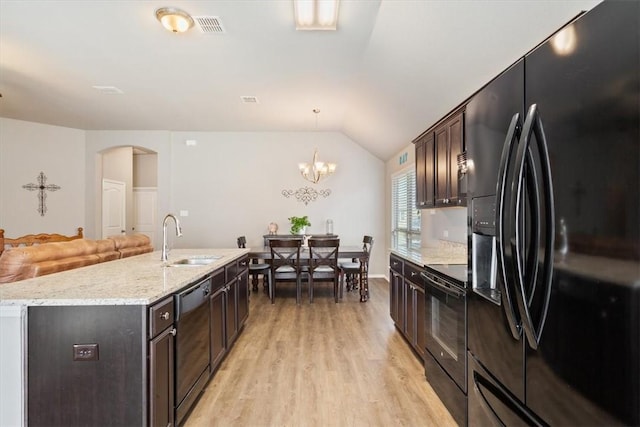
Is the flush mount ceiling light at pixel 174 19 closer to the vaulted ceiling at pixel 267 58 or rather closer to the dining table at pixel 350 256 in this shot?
the vaulted ceiling at pixel 267 58

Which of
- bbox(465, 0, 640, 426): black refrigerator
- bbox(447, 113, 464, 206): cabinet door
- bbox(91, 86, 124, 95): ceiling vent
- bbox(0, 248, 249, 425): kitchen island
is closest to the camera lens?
bbox(465, 0, 640, 426): black refrigerator

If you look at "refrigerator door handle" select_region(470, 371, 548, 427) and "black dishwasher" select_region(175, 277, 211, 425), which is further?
"black dishwasher" select_region(175, 277, 211, 425)

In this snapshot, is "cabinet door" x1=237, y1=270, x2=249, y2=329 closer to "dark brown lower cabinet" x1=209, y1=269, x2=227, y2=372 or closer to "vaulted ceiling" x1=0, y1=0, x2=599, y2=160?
"dark brown lower cabinet" x1=209, y1=269, x2=227, y2=372

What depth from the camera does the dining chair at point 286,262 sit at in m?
4.57

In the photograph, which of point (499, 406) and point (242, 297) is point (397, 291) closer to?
point (242, 297)

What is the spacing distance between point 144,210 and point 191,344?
7398 mm

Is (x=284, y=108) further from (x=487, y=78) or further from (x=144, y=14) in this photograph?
(x=487, y=78)

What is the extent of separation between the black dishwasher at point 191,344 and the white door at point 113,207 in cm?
587

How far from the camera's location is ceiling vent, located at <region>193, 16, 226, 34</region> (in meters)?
2.87

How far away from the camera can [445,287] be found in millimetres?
2131

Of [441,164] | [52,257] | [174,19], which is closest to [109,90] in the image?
[174,19]

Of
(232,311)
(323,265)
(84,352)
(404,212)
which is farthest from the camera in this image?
(404,212)

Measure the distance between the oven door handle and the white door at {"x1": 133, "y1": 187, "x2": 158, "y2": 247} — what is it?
755 centimetres

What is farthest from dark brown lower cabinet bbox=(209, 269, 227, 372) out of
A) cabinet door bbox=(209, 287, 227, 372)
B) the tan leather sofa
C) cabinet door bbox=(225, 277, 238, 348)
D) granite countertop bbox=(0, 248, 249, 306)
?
the tan leather sofa
